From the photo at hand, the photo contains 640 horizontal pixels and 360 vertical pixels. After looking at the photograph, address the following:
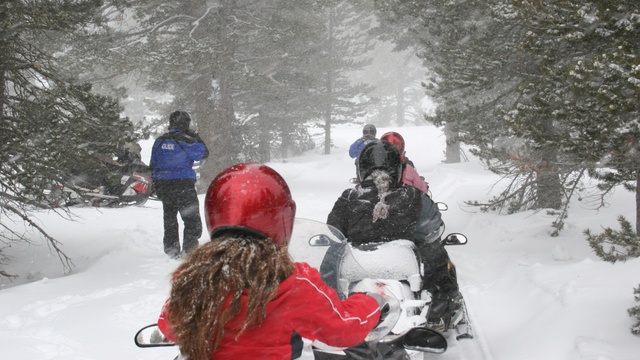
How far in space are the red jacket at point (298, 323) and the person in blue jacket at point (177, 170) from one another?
4.46 m

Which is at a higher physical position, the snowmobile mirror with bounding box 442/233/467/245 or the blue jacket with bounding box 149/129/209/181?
the blue jacket with bounding box 149/129/209/181

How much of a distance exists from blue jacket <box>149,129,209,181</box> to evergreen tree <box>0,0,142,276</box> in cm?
44

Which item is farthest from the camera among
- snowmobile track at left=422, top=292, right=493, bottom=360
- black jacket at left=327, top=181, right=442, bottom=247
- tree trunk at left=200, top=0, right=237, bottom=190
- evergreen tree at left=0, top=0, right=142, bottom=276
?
tree trunk at left=200, top=0, right=237, bottom=190

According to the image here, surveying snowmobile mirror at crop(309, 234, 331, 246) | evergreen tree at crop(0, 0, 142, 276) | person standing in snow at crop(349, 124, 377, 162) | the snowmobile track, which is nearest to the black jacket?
snowmobile mirror at crop(309, 234, 331, 246)

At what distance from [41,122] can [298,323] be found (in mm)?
4698

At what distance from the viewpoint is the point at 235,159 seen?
14141 mm

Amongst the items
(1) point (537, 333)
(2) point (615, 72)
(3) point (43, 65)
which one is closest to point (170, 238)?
(3) point (43, 65)

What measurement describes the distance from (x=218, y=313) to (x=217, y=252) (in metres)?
0.20

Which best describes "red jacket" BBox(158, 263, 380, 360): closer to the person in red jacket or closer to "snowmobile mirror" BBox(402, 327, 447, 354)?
the person in red jacket

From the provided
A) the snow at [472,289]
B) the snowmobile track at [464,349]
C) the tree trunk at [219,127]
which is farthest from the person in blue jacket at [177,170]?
the tree trunk at [219,127]

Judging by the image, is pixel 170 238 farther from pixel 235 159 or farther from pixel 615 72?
pixel 235 159

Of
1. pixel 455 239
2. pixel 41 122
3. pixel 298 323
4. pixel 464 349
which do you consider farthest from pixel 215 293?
pixel 41 122

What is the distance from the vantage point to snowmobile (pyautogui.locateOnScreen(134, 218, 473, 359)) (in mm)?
1911

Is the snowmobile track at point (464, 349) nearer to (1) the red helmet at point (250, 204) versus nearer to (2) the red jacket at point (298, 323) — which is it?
(2) the red jacket at point (298, 323)
